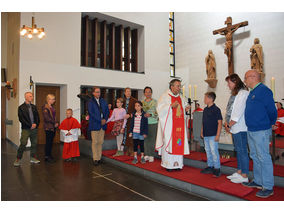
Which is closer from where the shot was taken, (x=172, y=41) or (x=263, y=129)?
(x=263, y=129)

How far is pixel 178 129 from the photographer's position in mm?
3900

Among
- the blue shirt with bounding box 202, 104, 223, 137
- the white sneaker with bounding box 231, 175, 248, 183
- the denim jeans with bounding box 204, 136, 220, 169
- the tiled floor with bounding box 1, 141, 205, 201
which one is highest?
the blue shirt with bounding box 202, 104, 223, 137

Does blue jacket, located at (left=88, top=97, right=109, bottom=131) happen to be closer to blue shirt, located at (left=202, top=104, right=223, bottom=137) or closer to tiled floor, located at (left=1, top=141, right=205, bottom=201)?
tiled floor, located at (left=1, top=141, right=205, bottom=201)

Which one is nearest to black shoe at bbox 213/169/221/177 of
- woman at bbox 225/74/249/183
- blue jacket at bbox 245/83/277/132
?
woman at bbox 225/74/249/183

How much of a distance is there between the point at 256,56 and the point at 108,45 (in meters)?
6.21

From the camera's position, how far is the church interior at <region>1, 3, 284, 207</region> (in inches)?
128

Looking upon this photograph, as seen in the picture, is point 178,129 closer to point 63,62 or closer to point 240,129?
point 240,129

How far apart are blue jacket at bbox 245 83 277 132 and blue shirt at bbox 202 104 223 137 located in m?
0.73

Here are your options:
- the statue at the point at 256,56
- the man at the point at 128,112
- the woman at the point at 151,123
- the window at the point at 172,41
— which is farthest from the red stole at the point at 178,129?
the window at the point at 172,41

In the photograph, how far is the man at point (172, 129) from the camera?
379 centimetres

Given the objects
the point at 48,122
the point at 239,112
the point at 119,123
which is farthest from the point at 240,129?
the point at 48,122

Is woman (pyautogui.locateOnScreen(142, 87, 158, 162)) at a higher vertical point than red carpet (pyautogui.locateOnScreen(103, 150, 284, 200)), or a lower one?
higher

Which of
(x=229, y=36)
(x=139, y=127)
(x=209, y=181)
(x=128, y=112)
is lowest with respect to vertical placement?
(x=209, y=181)

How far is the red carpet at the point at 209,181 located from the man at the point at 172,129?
191 millimetres
